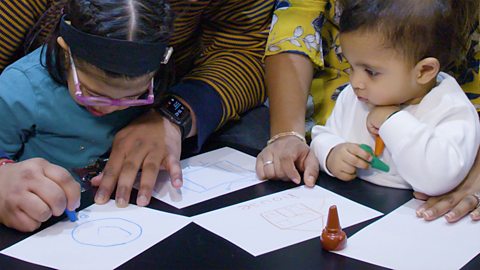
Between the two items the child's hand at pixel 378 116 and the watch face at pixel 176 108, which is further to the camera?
the watch face at pixel 176 108

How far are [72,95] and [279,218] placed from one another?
1.41 ft

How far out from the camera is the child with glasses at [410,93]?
3.29 ft

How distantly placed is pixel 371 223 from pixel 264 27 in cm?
66

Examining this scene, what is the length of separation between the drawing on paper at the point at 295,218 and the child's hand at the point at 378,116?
7.8 inches

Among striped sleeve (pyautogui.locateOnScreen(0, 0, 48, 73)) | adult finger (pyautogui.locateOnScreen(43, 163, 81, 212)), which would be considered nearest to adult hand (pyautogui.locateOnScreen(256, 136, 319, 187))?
adult finger (pyautogui.locateOnScreen(43, 163, 81, 212))

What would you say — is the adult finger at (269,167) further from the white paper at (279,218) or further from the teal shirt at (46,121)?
the teal shirt at (46,121)

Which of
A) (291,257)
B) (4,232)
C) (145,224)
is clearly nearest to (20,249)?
(4,232)

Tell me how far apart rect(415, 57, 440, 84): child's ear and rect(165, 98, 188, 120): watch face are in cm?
45

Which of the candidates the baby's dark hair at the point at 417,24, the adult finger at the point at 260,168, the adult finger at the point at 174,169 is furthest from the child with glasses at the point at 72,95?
the baby's dark hair at the point at 417,24

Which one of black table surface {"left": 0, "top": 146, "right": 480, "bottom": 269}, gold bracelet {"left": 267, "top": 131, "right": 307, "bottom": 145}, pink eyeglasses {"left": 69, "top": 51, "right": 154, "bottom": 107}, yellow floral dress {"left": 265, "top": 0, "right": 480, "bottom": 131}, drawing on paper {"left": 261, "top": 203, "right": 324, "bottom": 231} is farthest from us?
yellow floral dress {"left": 265, "top": 0, "right": 480, "bottom": 131}

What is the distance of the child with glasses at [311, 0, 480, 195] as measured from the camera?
3.29ft

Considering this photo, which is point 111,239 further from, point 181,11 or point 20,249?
point 181,11

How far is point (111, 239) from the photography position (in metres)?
0.89

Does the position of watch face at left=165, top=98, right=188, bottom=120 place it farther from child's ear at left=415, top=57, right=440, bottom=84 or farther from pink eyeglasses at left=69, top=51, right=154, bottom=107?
child's ear at left=415, top=57, right=440, bottom=84
